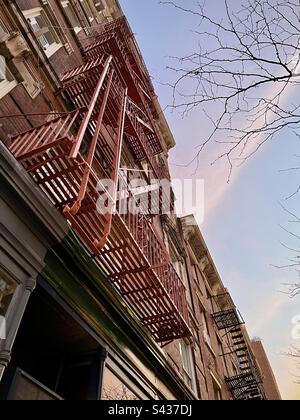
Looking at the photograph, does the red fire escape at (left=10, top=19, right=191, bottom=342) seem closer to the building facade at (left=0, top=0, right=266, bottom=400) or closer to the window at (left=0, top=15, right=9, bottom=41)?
the building facade at (left=0, top=0, right=266, bottom=400)

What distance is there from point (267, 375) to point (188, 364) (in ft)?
123

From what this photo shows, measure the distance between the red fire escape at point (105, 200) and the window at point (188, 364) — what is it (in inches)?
148

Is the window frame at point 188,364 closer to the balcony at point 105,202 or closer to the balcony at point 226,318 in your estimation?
the balcony at point 105,202

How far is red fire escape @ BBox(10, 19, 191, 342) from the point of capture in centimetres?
534

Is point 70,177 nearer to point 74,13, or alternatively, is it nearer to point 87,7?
point 74,13

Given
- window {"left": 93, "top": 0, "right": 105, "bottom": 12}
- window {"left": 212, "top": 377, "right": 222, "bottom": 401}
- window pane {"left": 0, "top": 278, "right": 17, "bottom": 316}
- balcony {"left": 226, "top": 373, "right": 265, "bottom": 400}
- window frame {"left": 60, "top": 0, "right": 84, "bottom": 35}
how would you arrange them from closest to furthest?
window pane {"left": 0, "top": 278, "right": 17, "bottom": 316}, window frame {"left": 60, "top": 0, "right": 84, "bottom": 35}, window {"left": 212, "top": 377, "right": 222, "bottom": 401}, window {"left": 93, "top": 0, "right": 105, "bottom": 12}, balcony {"left": 226, "top": 373, "right": 265, "bottom": 400}

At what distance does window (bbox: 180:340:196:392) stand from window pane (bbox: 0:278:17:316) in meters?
8.63

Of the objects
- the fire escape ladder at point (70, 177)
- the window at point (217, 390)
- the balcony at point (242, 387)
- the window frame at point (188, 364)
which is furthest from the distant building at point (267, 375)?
the fire escape ladder at point (70, 177)

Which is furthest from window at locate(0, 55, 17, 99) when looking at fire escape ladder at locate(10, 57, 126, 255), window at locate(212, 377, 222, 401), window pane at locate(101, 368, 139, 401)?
window at locate(212, 377, 222, 401)

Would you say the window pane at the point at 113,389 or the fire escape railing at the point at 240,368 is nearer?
the window pane at the point at 113,389

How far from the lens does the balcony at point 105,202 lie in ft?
17.5

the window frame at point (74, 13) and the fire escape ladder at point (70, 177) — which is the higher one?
the window frame at point (74, 13)

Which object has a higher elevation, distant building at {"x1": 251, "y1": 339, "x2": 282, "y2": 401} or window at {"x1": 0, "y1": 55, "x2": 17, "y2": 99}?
window at {"x1": 0, "y1": 55, "x2": 17, "y2": 99}
